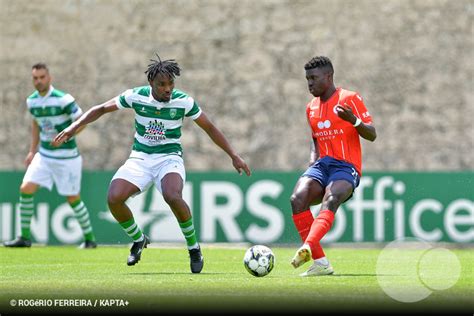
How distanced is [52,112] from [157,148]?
4.81m

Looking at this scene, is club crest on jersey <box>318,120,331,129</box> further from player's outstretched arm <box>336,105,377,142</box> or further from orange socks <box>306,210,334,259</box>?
orange socks <box>306,210,334,259</box>

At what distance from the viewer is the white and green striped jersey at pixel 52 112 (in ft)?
52.1

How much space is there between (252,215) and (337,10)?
13.8 ft

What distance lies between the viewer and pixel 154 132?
11.4 meters

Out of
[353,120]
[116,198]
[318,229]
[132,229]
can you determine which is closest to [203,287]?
[318,229]

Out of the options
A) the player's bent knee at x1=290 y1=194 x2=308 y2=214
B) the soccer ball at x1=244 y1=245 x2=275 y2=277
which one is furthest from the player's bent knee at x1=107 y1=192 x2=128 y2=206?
the player's bent knee at x1=290 y1=194 x2=308 y2=214

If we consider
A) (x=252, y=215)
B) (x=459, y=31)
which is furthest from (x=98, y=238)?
(x=459, y=31)

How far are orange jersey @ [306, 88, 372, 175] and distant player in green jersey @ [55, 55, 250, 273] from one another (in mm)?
822

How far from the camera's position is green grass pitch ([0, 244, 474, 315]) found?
8367 mm

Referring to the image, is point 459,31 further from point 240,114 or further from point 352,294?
point 352,294

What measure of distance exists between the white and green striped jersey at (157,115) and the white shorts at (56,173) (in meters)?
4.90

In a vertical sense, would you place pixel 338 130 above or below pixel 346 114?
below

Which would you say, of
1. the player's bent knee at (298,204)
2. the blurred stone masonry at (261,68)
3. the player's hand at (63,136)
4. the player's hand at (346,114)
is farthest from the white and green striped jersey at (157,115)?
the blurred stone masonry at (261,68)

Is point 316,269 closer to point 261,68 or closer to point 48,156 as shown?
point 48,156
